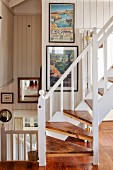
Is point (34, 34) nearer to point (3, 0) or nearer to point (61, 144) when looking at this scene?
point (3, 0)

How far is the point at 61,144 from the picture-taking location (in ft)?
13.2

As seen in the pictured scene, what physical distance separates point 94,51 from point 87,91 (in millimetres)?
2080

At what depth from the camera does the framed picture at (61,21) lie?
5.58 metres

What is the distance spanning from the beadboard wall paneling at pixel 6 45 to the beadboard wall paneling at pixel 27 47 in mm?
292

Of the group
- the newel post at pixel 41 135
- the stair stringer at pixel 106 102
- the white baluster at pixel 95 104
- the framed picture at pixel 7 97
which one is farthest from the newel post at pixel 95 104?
the framed picture at pixel 7 97

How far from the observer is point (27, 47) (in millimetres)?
7402

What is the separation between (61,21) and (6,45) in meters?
1.58

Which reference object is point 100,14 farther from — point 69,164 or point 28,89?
point 69,164

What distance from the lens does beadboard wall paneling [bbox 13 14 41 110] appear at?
734 cm

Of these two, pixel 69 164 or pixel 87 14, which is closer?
pixel 69 164

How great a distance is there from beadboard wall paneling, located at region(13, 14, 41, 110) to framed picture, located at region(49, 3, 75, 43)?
1.81 meters

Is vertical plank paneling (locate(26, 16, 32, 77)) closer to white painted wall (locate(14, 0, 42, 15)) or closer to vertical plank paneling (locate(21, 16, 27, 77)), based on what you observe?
vertical plank paneling (locate(21, 16, 27, 77))

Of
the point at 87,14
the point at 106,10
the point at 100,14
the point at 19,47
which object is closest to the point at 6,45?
the point at 19,47

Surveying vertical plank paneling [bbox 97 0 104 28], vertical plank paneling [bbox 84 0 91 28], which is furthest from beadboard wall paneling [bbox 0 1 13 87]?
vertical plank paneling [bbox 97 0 104 28]
